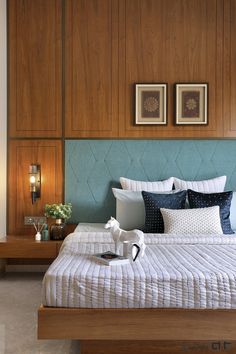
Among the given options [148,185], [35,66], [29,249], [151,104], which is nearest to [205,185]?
[148,185]

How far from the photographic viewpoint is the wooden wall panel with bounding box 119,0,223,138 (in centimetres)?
423

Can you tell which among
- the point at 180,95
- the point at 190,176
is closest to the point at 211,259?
the point at 190,176

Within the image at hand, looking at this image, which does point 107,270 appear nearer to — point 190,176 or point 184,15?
point 190,176

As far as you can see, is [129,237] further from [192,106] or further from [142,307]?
[192,106]

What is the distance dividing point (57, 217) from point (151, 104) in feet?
5.26

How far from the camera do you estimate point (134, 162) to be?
14.0 ft

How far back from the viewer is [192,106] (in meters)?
4.23

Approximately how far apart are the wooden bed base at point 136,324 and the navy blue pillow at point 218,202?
1517 millimetres

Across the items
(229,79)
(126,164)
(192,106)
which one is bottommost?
(126,164)

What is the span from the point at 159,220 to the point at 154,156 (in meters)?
0.90

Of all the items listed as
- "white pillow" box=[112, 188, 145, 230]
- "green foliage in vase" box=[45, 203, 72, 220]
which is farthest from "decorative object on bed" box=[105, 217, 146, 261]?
"green foliage in vase" box=[45, 203, 72, 220]

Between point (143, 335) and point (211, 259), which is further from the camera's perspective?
point (211, 259)

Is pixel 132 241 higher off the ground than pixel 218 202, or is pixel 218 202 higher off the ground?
pixel 218 202

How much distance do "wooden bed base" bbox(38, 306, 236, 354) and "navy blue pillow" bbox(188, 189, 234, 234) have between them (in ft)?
4.98
